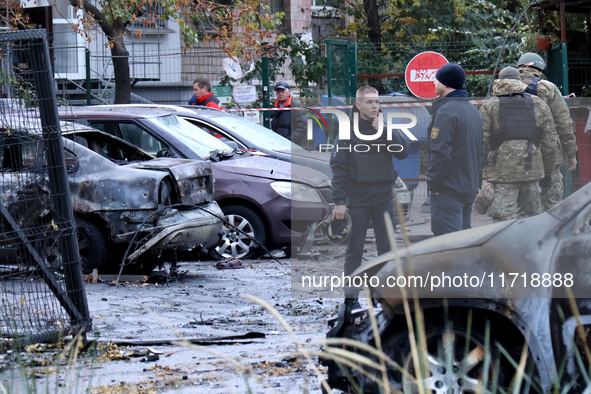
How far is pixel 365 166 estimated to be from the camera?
763 centimetres

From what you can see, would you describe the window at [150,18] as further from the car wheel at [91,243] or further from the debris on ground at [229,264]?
the car wheel at [91,243]

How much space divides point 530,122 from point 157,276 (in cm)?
385

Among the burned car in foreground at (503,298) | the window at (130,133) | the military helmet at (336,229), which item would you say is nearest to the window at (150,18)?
the window at (130,133)

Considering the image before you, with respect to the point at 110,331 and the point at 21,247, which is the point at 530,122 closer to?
the point at 110,331

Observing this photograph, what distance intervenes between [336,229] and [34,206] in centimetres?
391

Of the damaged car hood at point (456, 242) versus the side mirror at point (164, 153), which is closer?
the damaged car hood at point (456, 242)

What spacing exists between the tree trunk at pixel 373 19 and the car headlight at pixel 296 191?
535 inches

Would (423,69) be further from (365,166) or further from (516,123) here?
(365,166)

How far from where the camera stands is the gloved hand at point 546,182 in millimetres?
8702

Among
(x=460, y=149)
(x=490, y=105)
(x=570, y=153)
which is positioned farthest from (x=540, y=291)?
(x=570, y=153)

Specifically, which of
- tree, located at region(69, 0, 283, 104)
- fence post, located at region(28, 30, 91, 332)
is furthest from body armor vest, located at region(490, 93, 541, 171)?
tree, located at region(69, 0, 283, 104)

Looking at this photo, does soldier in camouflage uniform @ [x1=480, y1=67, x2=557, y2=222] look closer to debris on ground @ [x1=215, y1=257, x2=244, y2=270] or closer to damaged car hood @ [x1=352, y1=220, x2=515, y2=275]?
debris on ground @ [x1=215, y1=257, x2=244, y2=270]

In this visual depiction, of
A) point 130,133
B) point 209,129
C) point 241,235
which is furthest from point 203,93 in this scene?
point 241,235

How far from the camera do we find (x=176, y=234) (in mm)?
9484
